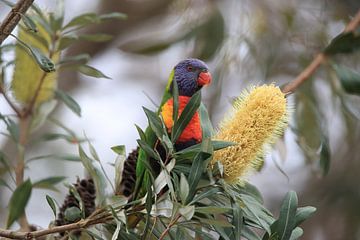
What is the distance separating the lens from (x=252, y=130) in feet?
3.39

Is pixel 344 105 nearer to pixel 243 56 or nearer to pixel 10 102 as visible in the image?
pixel 243 56

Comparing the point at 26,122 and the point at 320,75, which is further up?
the point at 320,75

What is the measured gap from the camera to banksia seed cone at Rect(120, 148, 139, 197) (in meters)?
1.35

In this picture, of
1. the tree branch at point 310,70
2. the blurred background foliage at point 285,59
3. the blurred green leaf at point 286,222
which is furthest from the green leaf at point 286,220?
the blurred background foliage at point 285,59

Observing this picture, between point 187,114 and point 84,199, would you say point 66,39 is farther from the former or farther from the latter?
point 187,114

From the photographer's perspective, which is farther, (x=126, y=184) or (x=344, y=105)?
(x=344, y=105)

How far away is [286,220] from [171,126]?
382mm

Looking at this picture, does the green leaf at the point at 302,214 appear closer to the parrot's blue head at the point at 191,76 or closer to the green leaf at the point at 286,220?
the green leaf at the point at 286,220

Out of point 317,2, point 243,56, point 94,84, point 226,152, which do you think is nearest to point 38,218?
point 94,84

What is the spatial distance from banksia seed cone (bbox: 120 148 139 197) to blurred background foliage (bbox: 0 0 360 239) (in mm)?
446

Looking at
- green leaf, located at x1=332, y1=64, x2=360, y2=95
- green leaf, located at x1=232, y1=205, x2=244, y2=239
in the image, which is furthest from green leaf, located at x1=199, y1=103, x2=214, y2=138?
green leaf, located at x1=332, y1=64, x2=360, y2=95

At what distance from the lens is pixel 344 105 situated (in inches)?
68.3

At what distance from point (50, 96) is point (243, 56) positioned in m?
0.93

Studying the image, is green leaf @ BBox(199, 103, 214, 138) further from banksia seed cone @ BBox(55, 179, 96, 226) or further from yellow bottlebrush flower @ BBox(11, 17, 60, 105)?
yellow bottlebrush flower @ BBox(11, 17, 60, 105)
